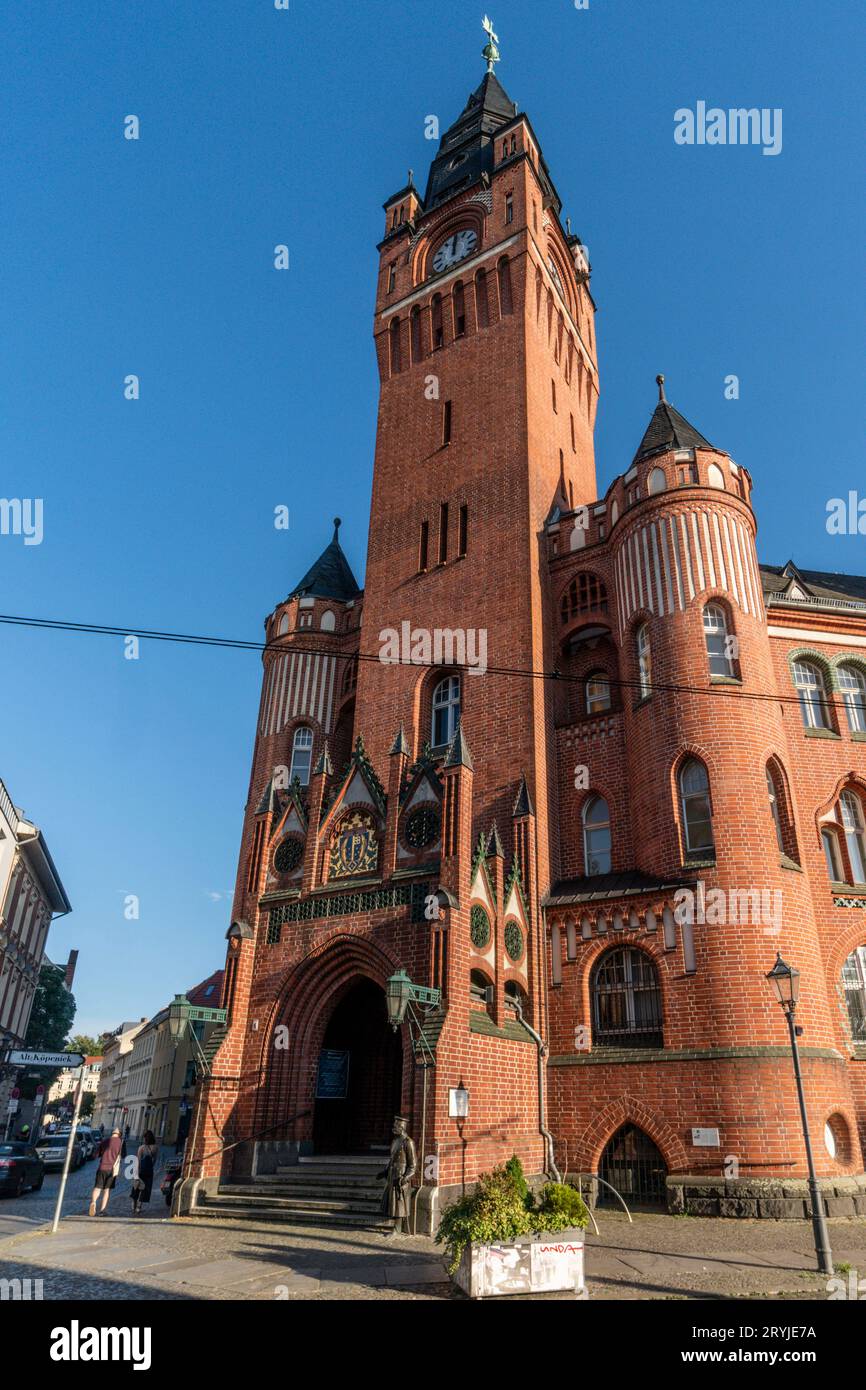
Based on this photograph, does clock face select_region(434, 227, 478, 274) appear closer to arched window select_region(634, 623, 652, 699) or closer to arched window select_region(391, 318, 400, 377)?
arched window select_region(391, 318, 400, 377)

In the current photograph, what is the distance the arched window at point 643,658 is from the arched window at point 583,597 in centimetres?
183

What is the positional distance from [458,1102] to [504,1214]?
6.16m

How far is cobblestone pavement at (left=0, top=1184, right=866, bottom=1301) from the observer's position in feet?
30.0

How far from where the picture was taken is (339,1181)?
15812 mm

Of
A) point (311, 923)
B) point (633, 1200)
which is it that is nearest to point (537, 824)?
point (311, 923)

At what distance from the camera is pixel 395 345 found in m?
30.6

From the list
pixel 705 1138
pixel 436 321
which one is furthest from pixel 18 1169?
pixel 436 321

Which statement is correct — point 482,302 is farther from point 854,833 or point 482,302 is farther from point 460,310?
point 854,833

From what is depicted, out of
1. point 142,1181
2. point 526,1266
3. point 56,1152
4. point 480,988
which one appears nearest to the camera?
point 526,1266

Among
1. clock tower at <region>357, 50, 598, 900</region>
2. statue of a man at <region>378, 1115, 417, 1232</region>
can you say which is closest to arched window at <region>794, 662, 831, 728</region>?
clock tower at <region>357, 50, 598, 900</region>

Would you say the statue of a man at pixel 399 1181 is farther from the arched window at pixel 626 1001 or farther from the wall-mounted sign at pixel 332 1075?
the arched window at pixel 626 1001

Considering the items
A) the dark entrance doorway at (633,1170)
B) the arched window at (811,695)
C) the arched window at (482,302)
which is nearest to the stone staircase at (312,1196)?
the dark entrance doorway at (633,1170)

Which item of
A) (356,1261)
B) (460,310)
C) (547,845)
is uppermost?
(460,310)
